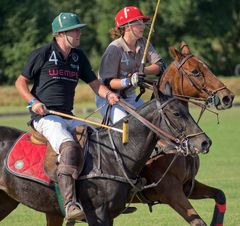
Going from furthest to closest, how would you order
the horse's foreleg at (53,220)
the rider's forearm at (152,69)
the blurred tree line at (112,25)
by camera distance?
the blurred tree line at (112,25), the rider's forearm at (152,69), the horse's foreleg at (53,220)

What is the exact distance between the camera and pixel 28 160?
8109 mm

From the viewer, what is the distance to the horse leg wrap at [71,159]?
24.8 feet

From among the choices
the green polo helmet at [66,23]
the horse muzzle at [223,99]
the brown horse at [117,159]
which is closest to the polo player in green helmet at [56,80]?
the green polo helmet at [66,23]

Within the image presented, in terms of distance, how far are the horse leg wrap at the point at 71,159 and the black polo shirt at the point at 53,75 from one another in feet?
1.95

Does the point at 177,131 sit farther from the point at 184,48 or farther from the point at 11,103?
the point at 11,103

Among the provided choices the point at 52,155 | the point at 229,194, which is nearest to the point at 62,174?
the point at 52,155

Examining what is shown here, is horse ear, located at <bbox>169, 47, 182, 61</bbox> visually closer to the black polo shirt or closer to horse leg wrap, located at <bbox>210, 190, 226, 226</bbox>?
the black polo shirt

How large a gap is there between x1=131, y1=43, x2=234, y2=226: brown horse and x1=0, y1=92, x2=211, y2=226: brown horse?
0.72 meters

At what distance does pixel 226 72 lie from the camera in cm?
6500

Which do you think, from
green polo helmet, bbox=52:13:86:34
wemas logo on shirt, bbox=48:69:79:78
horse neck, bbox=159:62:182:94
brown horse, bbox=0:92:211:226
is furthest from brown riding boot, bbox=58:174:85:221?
horse neck, bbox=159:62:182:94

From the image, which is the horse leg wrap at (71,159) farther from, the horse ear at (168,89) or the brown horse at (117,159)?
the horse ear at (168,89)

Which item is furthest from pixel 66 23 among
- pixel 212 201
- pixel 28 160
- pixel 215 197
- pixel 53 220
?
pixel 212 201

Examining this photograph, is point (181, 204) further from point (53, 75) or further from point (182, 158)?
point (53, 75)

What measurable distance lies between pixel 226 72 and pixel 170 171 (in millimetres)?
56956
